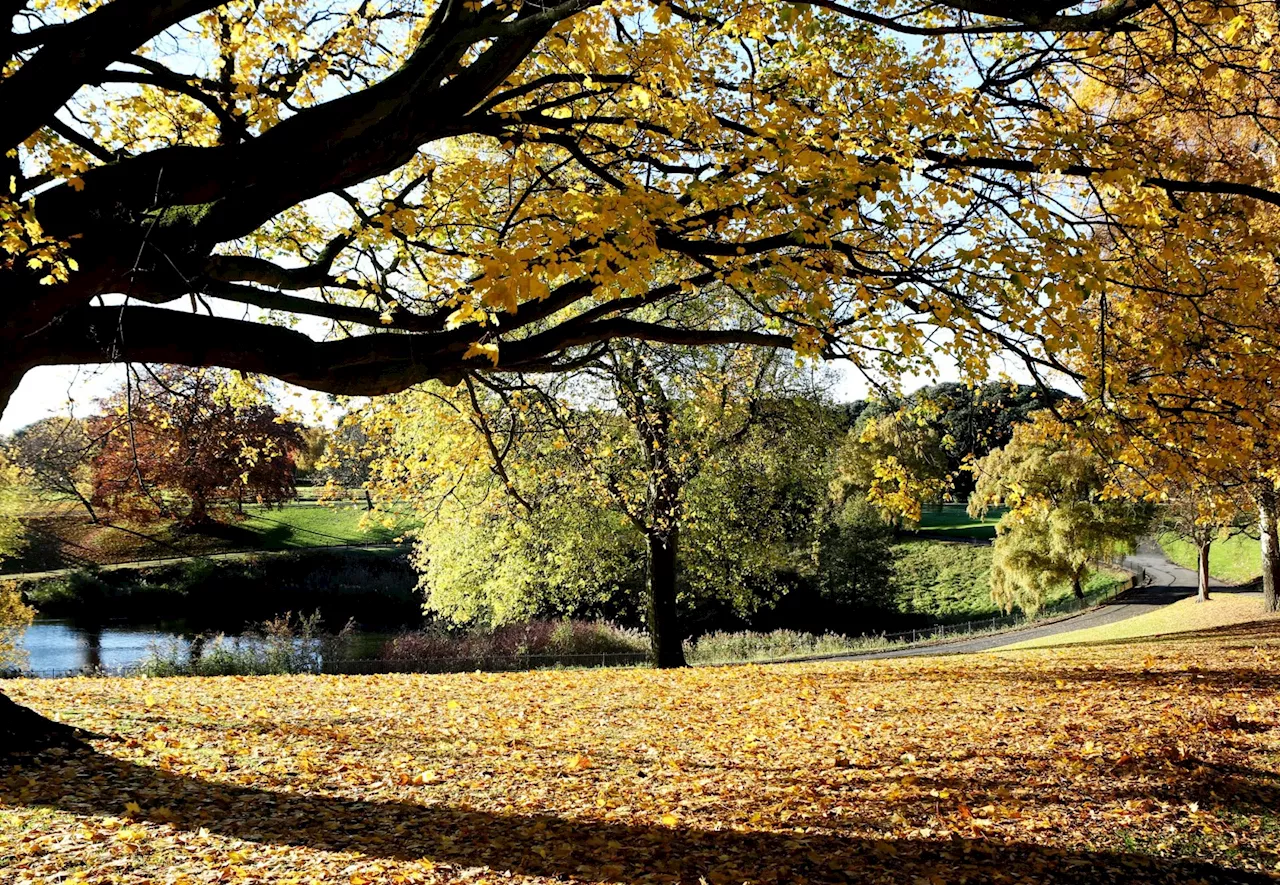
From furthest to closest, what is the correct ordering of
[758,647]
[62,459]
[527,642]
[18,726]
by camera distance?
[758,647] → [527,642] → [62,459] → [18,726]

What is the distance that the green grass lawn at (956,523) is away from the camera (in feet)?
174

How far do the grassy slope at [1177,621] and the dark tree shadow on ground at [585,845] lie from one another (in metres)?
16.6

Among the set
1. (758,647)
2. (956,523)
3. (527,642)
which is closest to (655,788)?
(527,642)

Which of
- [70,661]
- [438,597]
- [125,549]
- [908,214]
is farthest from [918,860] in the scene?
[125,549]

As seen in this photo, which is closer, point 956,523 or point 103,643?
point 103,643

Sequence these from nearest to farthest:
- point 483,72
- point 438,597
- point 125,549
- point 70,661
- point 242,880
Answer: point 242,880
point 483,72
point 438,597
point 70,661
point 125,549

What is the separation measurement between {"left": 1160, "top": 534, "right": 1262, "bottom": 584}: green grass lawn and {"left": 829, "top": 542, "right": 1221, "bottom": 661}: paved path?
0.90m

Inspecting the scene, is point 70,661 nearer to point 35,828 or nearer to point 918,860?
point 35,828

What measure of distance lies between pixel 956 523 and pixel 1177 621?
140ft

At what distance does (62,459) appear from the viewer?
62.1 feet

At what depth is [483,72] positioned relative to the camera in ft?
17.7

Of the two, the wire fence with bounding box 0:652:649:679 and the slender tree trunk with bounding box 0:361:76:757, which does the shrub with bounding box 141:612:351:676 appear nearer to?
the wire fence with bounding box 0:652:649:679

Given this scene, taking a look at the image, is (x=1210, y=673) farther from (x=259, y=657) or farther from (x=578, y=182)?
(x=259, y=657)

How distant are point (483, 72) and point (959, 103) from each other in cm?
369
